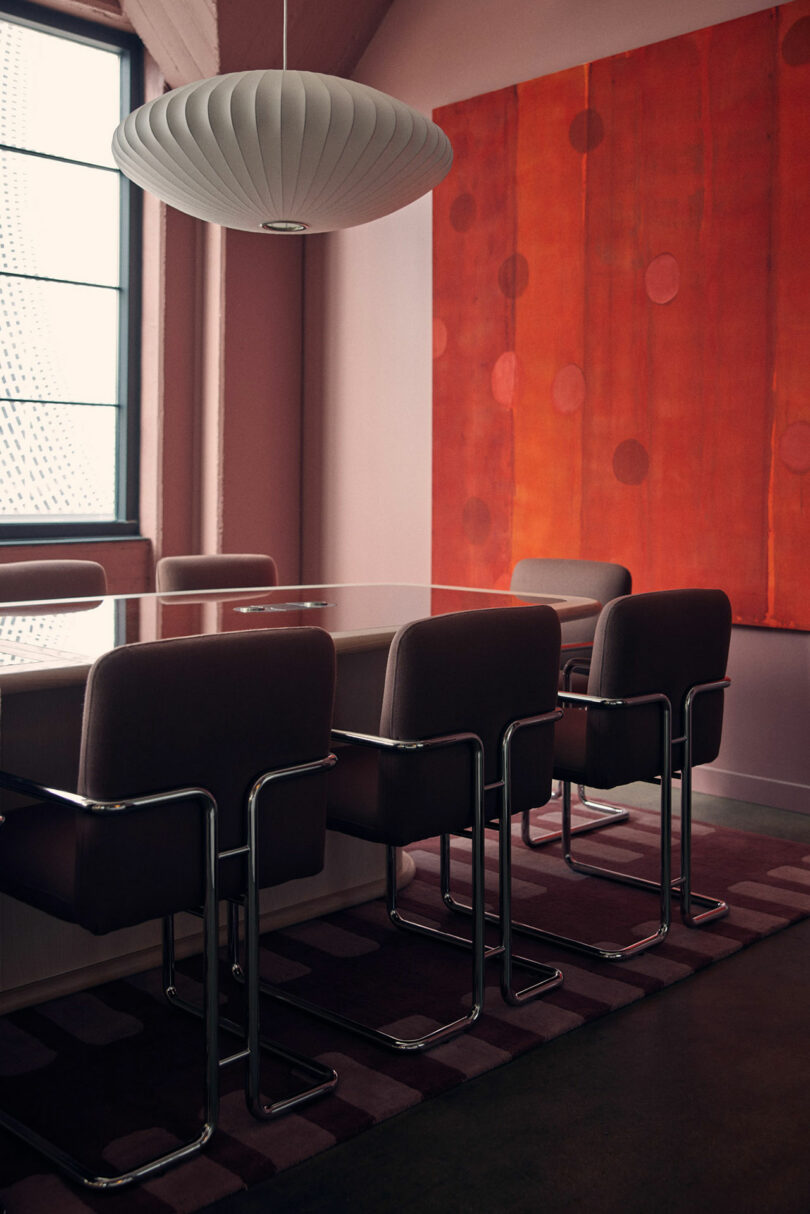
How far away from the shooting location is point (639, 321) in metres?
4.52

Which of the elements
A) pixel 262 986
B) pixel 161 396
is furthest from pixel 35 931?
pixel 161 396

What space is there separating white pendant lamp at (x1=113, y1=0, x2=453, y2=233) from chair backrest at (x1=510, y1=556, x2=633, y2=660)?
4.92 ft

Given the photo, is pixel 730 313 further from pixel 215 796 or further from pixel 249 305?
pixel 215 796

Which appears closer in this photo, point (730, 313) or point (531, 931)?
point (531, 931)

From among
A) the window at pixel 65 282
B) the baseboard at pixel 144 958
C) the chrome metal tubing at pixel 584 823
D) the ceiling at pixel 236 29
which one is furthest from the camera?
the window at pixel 65 282

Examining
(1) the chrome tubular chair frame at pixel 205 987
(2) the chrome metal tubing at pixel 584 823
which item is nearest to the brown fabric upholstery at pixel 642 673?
(2) the chrome metal tubing at pixel 584 823

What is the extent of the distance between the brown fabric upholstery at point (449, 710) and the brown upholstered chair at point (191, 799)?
0.67 feet

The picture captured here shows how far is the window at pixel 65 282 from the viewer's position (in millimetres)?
5242

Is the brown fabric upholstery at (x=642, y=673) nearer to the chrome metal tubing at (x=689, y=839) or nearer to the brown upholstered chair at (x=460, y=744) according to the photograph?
the chrome metal tubing at (x=689, y=839)

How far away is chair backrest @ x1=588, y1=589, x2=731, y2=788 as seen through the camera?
266 cm

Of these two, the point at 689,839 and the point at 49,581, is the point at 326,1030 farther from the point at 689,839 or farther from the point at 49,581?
the point at 49,581

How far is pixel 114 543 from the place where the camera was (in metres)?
5.53

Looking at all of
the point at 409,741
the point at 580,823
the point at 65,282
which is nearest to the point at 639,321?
the point at 580,823

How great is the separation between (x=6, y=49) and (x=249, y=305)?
154 centimetres
